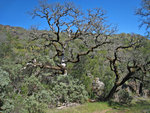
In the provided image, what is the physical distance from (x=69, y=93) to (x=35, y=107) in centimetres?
318

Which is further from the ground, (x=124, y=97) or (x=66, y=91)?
(x=66, y=91)

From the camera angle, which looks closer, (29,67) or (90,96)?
(29,67)

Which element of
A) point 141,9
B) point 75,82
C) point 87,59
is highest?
point 141,9

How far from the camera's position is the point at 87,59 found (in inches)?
482

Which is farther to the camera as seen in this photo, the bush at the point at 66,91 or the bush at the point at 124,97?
the bush at the point at 124,97

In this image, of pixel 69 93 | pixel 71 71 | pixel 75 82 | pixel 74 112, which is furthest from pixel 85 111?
pixel 71 71

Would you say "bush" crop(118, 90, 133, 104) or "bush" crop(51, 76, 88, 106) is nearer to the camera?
"bush" crop(51, 76, 88, 106)

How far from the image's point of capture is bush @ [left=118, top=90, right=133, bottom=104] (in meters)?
10.3

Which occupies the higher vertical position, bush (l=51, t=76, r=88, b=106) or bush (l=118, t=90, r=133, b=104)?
bush (l=51, t=76, r=88, b=106)

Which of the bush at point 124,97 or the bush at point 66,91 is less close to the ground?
the bush at point 66,91

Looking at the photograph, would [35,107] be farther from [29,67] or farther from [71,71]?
[71,71]

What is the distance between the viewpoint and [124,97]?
10.4 m

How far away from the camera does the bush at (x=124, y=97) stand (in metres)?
10.3

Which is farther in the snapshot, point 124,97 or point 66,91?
point 124,97
